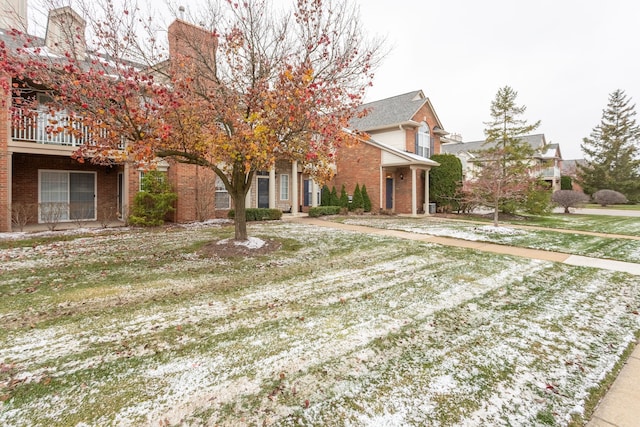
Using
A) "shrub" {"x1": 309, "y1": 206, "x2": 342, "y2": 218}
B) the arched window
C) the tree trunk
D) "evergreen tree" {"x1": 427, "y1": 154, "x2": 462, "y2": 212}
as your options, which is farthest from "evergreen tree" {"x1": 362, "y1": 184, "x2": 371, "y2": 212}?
the tree trunk

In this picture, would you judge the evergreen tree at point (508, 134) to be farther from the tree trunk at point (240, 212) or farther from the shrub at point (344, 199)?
the tree trunk at point (240, 212)

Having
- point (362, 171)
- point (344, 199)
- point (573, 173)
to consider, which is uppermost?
point (573, 173)

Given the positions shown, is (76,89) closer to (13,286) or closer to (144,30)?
(144,30)

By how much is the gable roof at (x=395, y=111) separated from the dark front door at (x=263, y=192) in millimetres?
7602

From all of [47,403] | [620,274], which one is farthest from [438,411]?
[620,274]

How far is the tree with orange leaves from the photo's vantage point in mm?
5598

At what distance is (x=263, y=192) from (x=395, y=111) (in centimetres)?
1104

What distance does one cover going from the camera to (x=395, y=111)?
69.2 feet

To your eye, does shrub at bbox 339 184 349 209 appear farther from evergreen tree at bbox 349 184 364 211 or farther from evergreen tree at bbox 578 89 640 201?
evergreen tree at bbox 578 89 640 201

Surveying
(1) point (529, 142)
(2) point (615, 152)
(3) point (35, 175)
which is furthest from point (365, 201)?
(2) point (615, 152)

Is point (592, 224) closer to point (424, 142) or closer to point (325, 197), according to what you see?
point (424, 142)

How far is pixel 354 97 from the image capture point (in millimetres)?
7227

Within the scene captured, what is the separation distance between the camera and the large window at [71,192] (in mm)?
12484

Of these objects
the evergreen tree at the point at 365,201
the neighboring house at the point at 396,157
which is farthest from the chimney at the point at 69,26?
the evergreen tree at the point at 365,201
